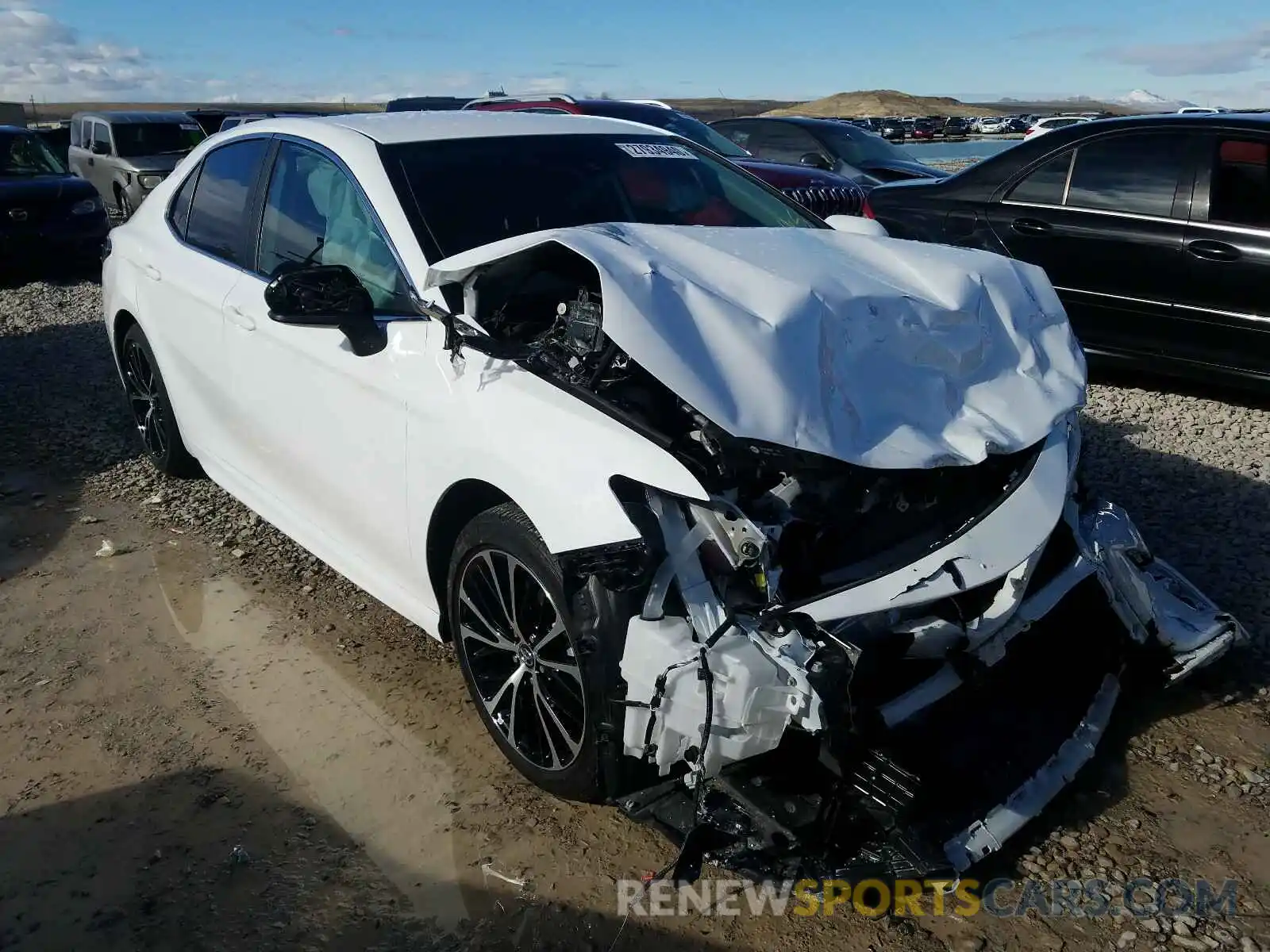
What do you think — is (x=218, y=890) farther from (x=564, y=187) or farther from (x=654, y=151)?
(x=654, y=151)

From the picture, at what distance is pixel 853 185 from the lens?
8.23m

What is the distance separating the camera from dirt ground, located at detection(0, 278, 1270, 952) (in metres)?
2.44

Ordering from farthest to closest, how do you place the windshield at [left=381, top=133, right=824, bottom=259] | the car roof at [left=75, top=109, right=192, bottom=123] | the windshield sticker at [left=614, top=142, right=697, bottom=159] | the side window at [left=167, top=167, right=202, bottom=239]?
the car roof at [left=75, top=109, right=192, bottom=123], the side window at [left=167, top=167, right=202, bottom=239], the windshield sticker at [left=614, top=142, right=697, bottom=159], the windshield at [left=381, top=133, right=824, bottom=259]

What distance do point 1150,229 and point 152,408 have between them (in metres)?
5.53

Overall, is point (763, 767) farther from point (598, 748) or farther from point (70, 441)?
point (70, 441)

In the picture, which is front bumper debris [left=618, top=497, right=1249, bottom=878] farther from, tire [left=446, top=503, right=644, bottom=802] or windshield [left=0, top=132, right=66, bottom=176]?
windshield [left=0, top=132, right=66, bottom=176]

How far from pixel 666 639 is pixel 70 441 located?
5.02 meters

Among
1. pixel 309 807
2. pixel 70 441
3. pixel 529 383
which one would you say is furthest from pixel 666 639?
pixel 70 441

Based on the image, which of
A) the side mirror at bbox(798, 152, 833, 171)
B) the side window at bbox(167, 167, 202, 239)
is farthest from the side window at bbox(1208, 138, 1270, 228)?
the side window at bbox(167, 167, 202, 239)

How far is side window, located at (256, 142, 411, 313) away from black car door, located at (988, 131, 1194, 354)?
4.39 meters

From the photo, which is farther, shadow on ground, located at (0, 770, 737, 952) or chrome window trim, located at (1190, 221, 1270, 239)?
chrome window trim, located at (1190, 221, 1270, 239)

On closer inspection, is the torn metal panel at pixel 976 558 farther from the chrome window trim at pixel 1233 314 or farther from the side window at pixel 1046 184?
the side window at pixel 1046 184

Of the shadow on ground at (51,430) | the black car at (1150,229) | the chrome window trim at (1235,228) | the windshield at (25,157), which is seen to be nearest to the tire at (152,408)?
the shadow on ground at (51,430)

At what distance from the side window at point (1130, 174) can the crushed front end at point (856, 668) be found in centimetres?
386
